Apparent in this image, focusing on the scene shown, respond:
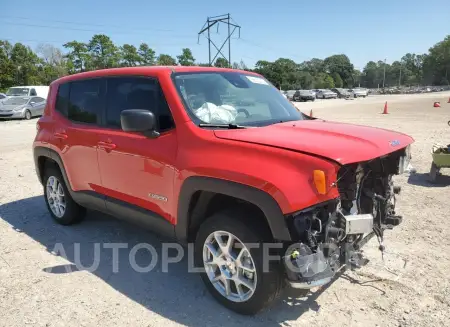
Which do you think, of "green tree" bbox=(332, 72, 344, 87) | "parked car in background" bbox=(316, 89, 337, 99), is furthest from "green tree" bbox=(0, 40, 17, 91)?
"green tree" bbox=(332, 72, 344, 87)

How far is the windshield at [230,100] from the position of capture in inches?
132

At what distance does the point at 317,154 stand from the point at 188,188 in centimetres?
108

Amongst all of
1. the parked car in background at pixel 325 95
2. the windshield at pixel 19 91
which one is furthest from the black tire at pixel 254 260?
the parked car in background at pixel 325 95

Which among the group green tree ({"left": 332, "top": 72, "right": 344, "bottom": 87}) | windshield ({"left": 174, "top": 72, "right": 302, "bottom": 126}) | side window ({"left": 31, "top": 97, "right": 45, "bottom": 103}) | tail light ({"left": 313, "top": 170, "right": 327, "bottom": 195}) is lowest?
tail light ({"left": 313, "top": 170, "right": 327, "bottom": 195})

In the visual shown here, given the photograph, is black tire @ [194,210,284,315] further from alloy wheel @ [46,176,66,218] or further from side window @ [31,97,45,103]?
side window @ [31,97,45,103]

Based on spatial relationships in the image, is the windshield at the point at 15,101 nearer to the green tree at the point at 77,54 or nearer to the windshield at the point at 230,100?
the windshield at the point at 230,100

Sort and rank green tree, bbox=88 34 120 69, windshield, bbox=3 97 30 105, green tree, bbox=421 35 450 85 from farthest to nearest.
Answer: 1. green tree, bbox=421 35 450 85
2. green tree, bbox=88 34 120 69
3. windshield, bbox=3 97 30 105

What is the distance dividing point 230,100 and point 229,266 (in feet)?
5.17

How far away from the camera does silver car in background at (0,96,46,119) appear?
2105 centimetres

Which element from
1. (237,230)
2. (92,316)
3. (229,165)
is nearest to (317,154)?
(229,165)

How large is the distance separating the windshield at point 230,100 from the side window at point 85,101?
114cm

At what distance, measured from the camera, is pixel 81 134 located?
421cm

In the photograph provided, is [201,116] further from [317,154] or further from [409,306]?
[409,306]

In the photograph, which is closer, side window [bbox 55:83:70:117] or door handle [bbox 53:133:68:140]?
door handle [bbox 53:133:68:140]
